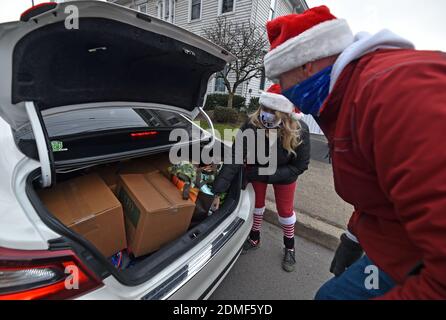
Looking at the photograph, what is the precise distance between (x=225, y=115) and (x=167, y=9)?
9476mm

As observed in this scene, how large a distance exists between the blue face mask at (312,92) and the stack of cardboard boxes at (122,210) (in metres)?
1.03

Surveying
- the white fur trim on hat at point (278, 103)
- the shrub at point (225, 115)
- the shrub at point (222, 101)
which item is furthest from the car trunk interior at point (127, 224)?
the shrub at point (222, 101)

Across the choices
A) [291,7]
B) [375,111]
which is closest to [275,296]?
[375,111]

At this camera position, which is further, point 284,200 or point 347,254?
point 284,200

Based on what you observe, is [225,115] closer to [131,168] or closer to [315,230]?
[315,230]

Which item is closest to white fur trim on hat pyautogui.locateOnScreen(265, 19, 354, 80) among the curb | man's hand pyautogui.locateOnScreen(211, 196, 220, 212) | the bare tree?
man's hand pyautogui.locateOnScreen(211, 196, 220, 212)

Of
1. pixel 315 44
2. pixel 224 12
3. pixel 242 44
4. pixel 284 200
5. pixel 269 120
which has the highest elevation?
pixel 224 12

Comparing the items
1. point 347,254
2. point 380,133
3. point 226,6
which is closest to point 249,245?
point 347,254

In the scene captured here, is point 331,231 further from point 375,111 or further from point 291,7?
point 291,7

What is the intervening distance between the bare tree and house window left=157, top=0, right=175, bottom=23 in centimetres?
443

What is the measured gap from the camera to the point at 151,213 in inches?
61.9

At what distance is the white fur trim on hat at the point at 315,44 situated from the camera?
3.57 feet

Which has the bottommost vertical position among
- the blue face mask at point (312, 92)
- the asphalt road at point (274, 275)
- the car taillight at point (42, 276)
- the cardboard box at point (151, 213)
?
the asphalt road at point (274, 275)

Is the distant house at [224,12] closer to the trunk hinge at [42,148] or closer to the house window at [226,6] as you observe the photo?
the house window at [226,6]
